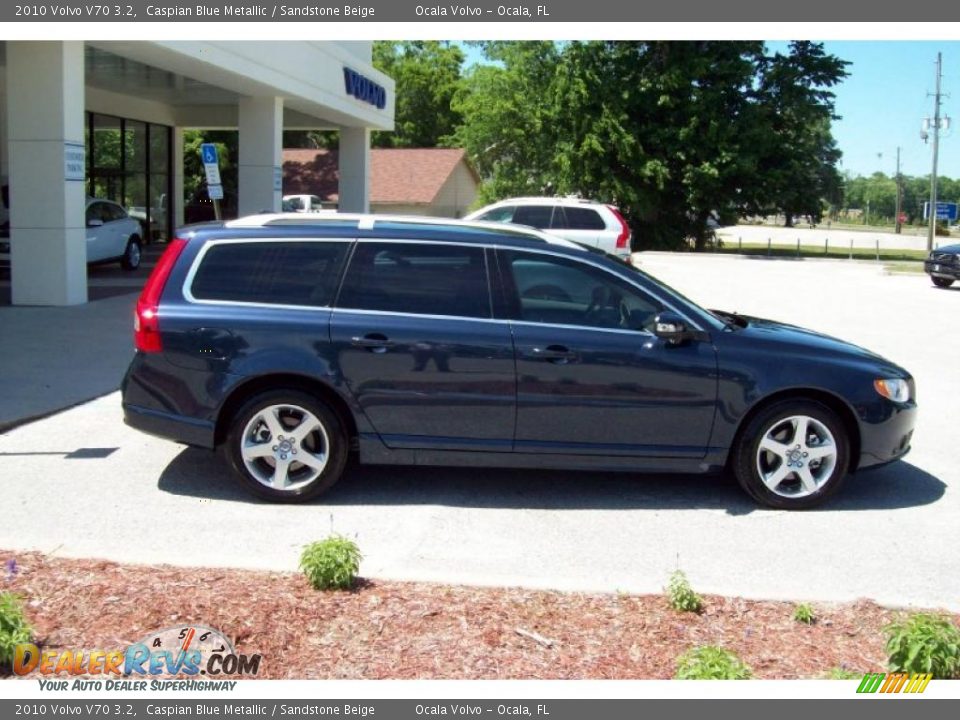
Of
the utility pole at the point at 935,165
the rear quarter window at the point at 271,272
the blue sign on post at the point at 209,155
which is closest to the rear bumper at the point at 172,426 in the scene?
the rear quarter window at the point at 271,272

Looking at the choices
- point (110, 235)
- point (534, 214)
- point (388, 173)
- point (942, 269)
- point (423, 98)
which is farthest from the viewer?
point (423, 98)

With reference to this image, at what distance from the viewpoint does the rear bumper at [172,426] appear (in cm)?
616

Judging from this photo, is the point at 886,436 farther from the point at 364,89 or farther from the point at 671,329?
the point at 364,89

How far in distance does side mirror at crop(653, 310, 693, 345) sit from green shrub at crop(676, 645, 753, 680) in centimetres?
251

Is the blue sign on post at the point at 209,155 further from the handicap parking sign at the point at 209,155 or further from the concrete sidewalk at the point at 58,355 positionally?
the concrete sidewalk at the point at 58,355

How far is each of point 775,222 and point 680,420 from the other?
11983cm

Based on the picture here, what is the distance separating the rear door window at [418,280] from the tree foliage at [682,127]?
40170mm

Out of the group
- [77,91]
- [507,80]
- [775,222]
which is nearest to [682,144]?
[507,80]

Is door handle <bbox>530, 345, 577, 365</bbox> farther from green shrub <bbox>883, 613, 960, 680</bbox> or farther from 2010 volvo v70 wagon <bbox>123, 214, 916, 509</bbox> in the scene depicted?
green shrub <bbox>883, 613, 960, 680</bbox>

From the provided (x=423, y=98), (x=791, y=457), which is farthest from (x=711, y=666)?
(x=423, y=98)

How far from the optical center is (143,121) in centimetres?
2894

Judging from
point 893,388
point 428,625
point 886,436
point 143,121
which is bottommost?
point 428,625

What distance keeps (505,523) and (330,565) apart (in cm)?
153

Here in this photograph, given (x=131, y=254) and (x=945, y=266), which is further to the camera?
(x=945, y=266)
